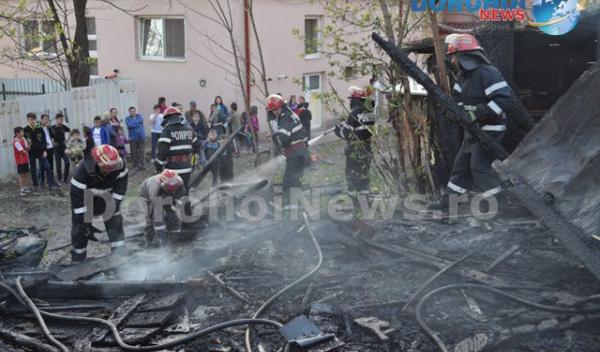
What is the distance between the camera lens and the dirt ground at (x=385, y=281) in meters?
5.02

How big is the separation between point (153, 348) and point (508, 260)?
3.46 meters

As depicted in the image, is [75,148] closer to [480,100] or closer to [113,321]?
[113,321]

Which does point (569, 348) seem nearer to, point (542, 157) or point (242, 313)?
point (542, 157)

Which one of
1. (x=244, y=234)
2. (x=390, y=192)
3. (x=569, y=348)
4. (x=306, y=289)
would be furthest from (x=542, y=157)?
(x=390, y=192)

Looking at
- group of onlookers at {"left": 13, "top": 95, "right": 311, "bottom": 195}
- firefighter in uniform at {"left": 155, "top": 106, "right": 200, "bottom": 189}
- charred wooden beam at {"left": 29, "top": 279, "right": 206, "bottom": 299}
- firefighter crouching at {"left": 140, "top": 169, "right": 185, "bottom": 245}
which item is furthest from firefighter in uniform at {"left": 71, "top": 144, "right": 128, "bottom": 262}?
group of onlookers at {"left": 13, "top": 95, "right": 311, "bottom": 195}

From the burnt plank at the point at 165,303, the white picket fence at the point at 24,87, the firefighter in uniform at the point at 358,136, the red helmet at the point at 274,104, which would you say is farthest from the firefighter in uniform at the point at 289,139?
the white picket fence at the point at 24,87

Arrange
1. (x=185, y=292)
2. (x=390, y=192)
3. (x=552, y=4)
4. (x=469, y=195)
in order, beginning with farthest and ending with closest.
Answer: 1. (x=390, y=192)
2. (x=552, y=4)
3. (x=469, y=195)
4. (x=185, y=292)

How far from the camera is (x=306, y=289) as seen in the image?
20.1ft

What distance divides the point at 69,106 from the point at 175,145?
6655 millimetres

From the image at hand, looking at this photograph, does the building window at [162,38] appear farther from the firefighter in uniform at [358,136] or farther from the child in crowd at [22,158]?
the firefighter in uniform at [358,136]

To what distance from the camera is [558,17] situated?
8.57m

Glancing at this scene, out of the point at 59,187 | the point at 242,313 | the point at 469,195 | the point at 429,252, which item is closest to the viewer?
the point at 242,313

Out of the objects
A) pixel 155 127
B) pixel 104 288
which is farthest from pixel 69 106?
pixel 104 288

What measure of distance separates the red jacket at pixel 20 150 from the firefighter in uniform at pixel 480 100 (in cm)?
886
